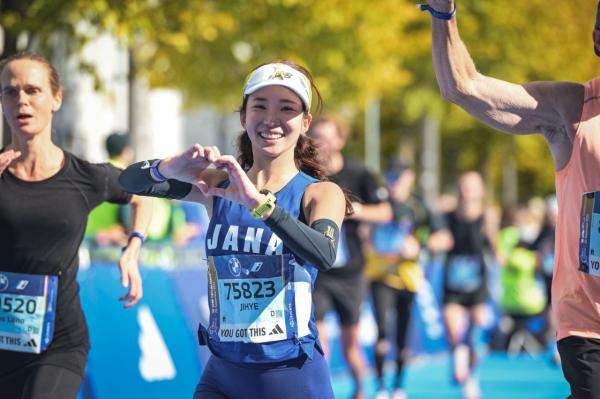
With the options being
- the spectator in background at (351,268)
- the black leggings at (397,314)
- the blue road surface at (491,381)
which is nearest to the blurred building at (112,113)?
the blue road surface at (491,381)

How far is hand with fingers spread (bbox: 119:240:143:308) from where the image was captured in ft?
17.6

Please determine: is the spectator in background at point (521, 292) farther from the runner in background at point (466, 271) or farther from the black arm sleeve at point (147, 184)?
the black arm sleeve at point (147, 184)

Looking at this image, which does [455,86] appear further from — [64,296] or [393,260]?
[393,260]

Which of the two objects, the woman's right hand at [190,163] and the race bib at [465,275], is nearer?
the woman's right hand at [190,163]

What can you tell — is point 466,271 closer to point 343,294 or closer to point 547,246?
point 343,294

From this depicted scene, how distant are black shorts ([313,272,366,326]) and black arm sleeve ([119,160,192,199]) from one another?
544 centimetres

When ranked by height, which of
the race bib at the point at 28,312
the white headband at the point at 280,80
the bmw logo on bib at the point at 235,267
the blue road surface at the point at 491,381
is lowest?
the blue road surface at the point at 491,381

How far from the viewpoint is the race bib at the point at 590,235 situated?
4215 mm

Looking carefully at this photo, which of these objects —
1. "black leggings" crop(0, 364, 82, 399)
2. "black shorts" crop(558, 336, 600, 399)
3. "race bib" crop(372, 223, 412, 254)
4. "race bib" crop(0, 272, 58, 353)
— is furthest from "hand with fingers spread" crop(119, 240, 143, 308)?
"race bib" crop(372, 223, 412, 254)

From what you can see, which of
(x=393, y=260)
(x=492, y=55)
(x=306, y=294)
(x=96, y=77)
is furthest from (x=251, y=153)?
(x=492, y=55)

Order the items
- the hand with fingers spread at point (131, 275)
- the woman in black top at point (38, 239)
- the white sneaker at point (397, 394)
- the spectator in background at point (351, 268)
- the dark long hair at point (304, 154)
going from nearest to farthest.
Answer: the dark long hair at point (304, 154)
the woman in black top at point (38, 239)
the hand with fingers spread at point (131, 275)
the spectator in background at point (351, 268)
the white sneaker at point (397, 394)

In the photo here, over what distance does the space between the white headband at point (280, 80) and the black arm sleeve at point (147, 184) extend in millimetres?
440

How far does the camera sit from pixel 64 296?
5.07 metres

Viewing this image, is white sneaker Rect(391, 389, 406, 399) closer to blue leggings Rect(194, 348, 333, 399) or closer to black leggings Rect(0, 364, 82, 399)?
black leggings Rect(0, 364, 82, 399)
